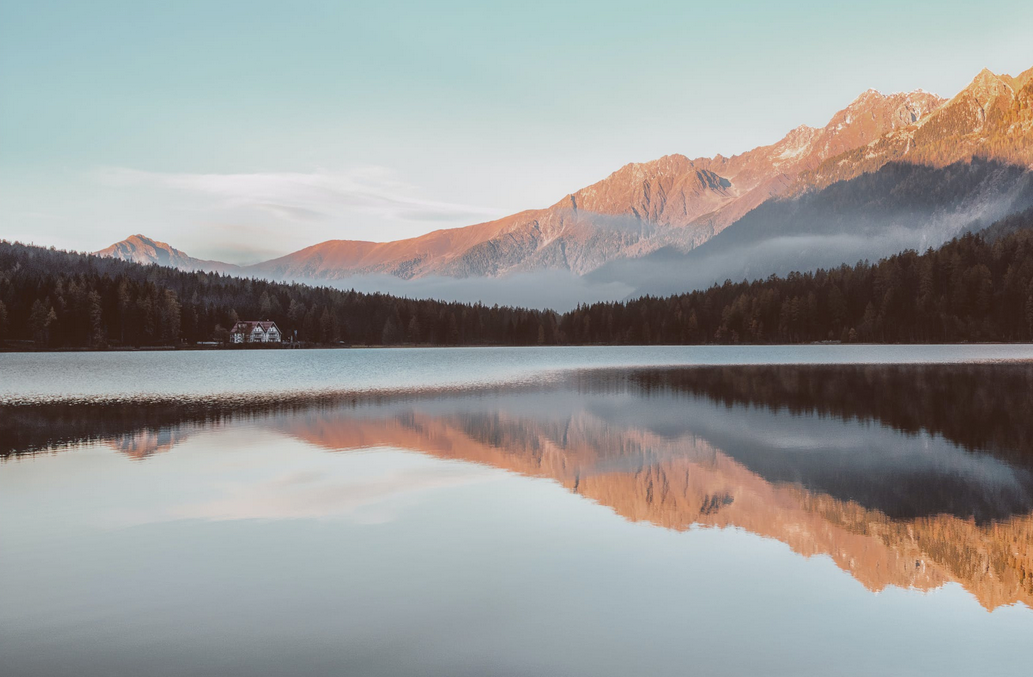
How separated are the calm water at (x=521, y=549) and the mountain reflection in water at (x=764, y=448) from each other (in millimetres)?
134

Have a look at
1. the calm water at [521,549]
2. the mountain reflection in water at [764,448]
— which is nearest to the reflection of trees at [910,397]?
the mountain reflection in water at [764,448]

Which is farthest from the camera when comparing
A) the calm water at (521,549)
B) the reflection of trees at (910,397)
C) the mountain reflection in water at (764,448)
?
the reflection of trees at (910,397)

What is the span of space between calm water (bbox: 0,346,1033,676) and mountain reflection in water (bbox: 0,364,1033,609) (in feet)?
0.44

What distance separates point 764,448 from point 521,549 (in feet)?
51.4

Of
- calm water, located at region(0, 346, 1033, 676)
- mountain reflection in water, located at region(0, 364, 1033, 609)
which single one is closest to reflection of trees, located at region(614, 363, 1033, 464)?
mountain reflection in water, located at region(0, 364, 1033, 609)

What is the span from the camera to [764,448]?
27.5 m

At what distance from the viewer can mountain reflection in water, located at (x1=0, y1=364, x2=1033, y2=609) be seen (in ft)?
51.3

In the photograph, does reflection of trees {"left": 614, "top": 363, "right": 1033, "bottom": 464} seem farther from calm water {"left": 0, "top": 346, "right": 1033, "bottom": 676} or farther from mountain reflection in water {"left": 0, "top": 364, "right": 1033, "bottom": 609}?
calm water {"left": 0, "top": 346, "right": 1033, "bottom": 676}

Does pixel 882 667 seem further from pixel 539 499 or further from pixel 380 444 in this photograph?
pixel 380 444

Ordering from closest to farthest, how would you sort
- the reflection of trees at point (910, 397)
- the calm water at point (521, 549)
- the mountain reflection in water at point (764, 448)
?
1. the calm water at point (521, 549)
2. the mountain reflection in water at point (764, 448)
3. the reflection of trees at point (910, 397)

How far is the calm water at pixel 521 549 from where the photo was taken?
10242mm

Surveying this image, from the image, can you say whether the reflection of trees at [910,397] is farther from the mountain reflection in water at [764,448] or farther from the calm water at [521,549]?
the calm water at [521,549]

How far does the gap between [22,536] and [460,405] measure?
30.1 m

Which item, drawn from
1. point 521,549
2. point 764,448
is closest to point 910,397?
point 764,448
